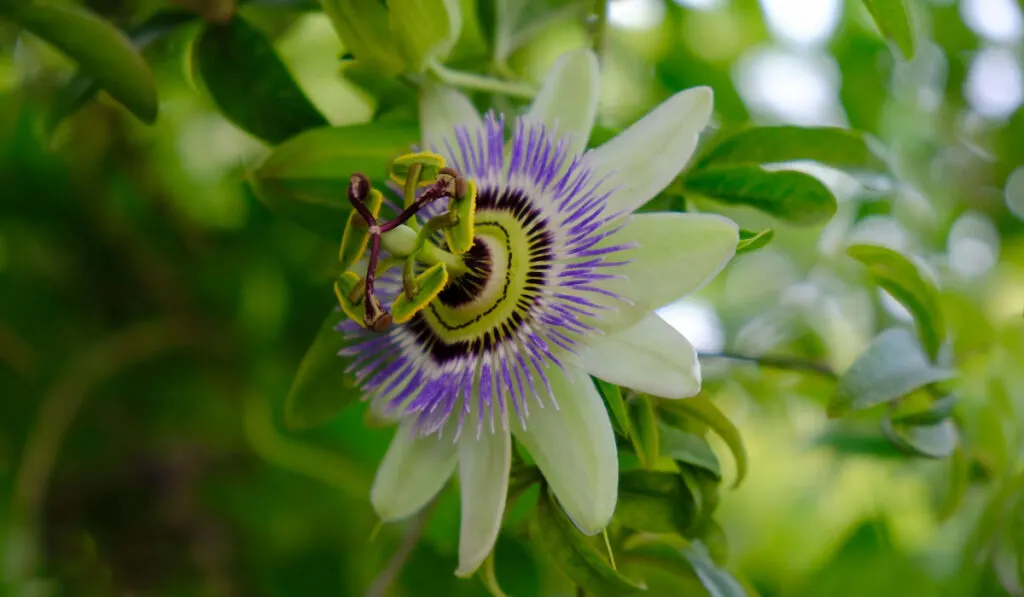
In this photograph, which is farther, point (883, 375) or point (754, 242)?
point (883, 375)

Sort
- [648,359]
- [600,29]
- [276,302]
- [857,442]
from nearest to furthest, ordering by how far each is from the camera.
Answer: [648,359] → [600,29] → [857,442] → [276,302]

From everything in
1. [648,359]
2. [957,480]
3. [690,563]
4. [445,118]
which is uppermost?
[445,118]

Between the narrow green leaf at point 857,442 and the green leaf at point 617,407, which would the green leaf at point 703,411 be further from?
the narrow green leaf at point 857,442

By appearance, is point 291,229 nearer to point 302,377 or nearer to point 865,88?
point 302,377

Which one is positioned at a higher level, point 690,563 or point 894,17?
point 894,17

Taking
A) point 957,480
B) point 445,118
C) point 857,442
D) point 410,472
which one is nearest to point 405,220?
point 445,118

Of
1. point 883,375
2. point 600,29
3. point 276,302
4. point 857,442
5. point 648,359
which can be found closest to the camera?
point 648,359

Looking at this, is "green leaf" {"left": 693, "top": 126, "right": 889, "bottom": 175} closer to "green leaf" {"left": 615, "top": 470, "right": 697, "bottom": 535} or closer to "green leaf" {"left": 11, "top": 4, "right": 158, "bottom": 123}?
→ "green leaf" {"left": 615, "top": 470, "right": 697, "bottom": 535}

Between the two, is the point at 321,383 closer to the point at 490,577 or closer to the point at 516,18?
the point at 490,577
